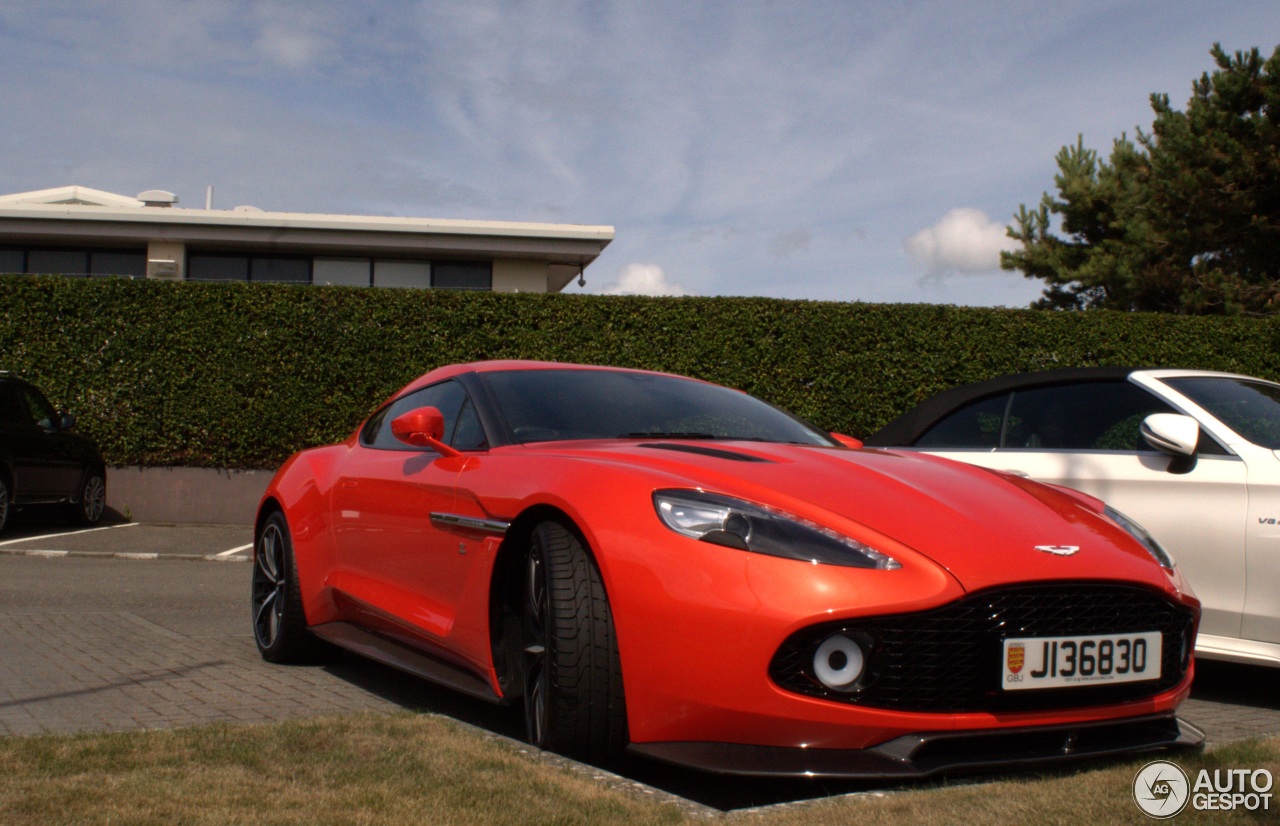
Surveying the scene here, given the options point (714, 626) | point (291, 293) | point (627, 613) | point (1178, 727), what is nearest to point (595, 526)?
point (627, 613)

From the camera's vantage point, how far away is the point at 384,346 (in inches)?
579

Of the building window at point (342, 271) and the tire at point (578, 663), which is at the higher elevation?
the building window at point (342, 271)

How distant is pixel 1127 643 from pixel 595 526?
60.4 inches

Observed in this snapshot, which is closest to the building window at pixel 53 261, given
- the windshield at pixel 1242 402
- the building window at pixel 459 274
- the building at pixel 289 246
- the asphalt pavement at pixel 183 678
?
the building at pixel 289 246

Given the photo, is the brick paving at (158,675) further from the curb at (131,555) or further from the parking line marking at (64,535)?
the parking line marking at (64,535)

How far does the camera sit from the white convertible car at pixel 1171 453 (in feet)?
15.6

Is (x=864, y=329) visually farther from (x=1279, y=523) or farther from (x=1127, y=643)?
(x=1127, y=643)

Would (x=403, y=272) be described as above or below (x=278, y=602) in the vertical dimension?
above

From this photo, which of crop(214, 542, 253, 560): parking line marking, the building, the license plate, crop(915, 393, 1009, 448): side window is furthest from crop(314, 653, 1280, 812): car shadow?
the building

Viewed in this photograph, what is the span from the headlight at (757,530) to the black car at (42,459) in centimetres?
1129

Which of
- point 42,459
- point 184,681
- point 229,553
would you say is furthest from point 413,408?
point 42,459

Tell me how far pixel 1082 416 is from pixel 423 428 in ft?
10.8

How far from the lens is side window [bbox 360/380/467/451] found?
4867 millimetres

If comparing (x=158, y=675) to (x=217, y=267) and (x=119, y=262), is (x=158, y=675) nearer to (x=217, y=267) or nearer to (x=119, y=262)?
(x=217, y=267)
